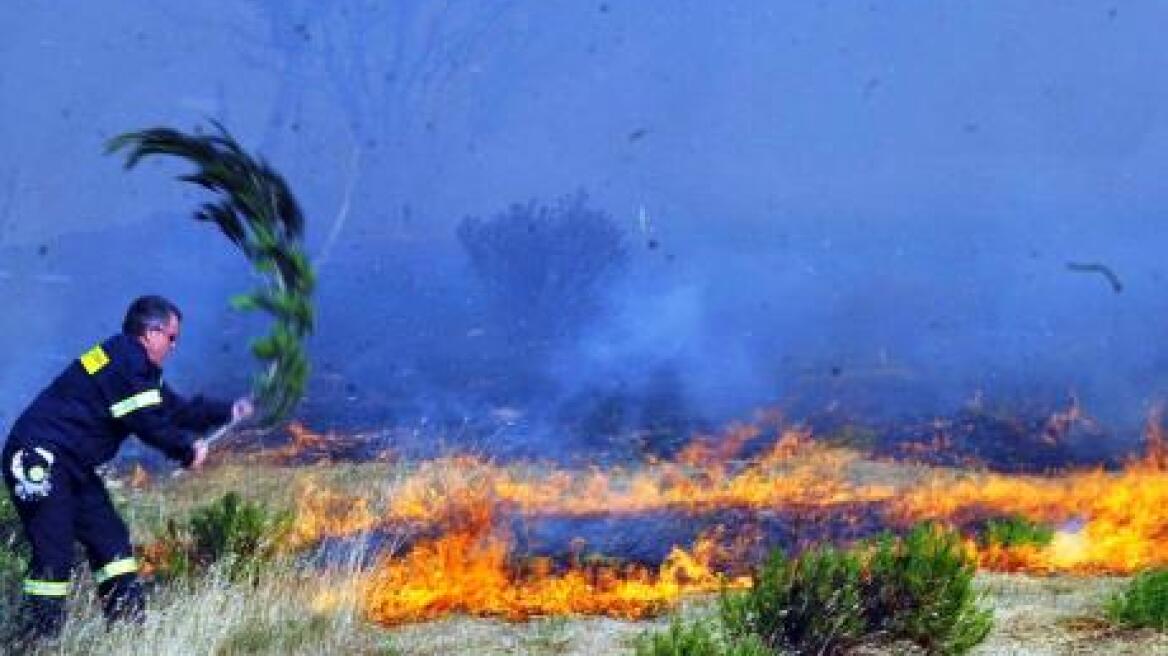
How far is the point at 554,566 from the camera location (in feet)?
37.9

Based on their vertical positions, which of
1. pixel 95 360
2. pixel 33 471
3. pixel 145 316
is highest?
pixel 145 316

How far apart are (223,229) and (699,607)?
4.23 metres

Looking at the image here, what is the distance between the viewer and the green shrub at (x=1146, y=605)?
8133mm

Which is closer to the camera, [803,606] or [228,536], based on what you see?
[803,606]

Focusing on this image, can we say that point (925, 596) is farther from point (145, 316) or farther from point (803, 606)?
point (145, 316)

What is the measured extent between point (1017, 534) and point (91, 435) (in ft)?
25.6

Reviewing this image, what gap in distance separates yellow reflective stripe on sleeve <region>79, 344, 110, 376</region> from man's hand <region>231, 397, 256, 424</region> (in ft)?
2.50

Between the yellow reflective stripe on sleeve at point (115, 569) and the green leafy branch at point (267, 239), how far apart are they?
4.31 feet

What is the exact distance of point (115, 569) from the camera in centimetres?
796

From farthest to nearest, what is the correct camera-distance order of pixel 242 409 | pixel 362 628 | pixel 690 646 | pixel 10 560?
pixel 362 628
pixel 10 560
pixel 242 409
pixel 690 646

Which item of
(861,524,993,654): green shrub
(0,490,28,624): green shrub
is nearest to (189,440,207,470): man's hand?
(0,490,28,624): green shrub

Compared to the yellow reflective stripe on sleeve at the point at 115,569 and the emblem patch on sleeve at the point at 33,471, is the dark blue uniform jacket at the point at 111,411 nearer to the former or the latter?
the emblem patch on sleeve at the point at 33,471

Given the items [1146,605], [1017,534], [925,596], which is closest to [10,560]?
[925,596]

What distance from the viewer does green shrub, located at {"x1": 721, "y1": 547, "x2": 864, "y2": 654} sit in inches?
300
